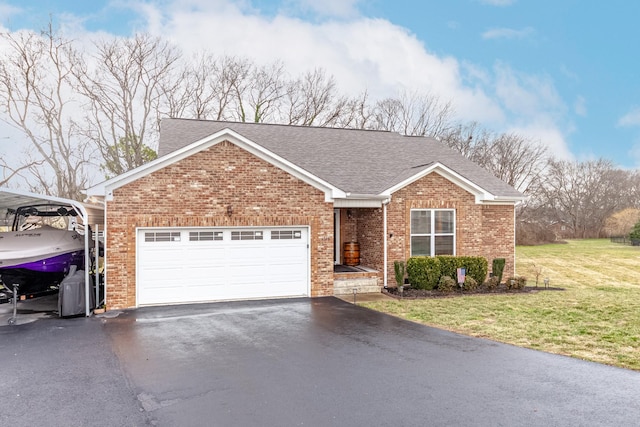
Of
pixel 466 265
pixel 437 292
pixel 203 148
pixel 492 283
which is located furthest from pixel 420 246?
pixel 203 148

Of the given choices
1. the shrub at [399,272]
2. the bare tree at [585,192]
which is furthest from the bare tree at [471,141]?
the shrub at [399,272]

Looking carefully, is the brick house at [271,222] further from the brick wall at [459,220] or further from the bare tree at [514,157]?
the bare tree at [514,157]

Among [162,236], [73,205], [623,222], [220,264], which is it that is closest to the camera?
[73,205]

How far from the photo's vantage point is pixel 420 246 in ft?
47.5

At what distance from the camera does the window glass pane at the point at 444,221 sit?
14680 millimetres

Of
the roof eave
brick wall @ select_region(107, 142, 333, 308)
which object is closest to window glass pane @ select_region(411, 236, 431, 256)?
the roof eave

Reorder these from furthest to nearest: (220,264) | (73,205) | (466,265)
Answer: (466,265), (220,264), (73,205)

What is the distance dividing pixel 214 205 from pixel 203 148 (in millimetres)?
1548

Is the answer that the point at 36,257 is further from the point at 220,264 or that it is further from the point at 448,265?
the point at 448,265

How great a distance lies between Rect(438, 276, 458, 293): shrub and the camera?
13484 millimetres

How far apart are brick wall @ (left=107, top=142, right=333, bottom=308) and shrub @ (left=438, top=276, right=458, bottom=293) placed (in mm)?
3420

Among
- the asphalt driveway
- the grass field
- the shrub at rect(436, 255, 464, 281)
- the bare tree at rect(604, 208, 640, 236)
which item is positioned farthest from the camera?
the bare tree at rect(604, 208, 640, 236)

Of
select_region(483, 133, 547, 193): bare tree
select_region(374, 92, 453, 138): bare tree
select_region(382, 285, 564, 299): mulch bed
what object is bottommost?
select_region(382, 285, 564, 299): mulch bed

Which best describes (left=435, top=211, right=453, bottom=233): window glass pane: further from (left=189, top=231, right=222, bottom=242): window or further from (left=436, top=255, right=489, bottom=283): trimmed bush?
(left=189, top=231, right=222, bottom=242): window
